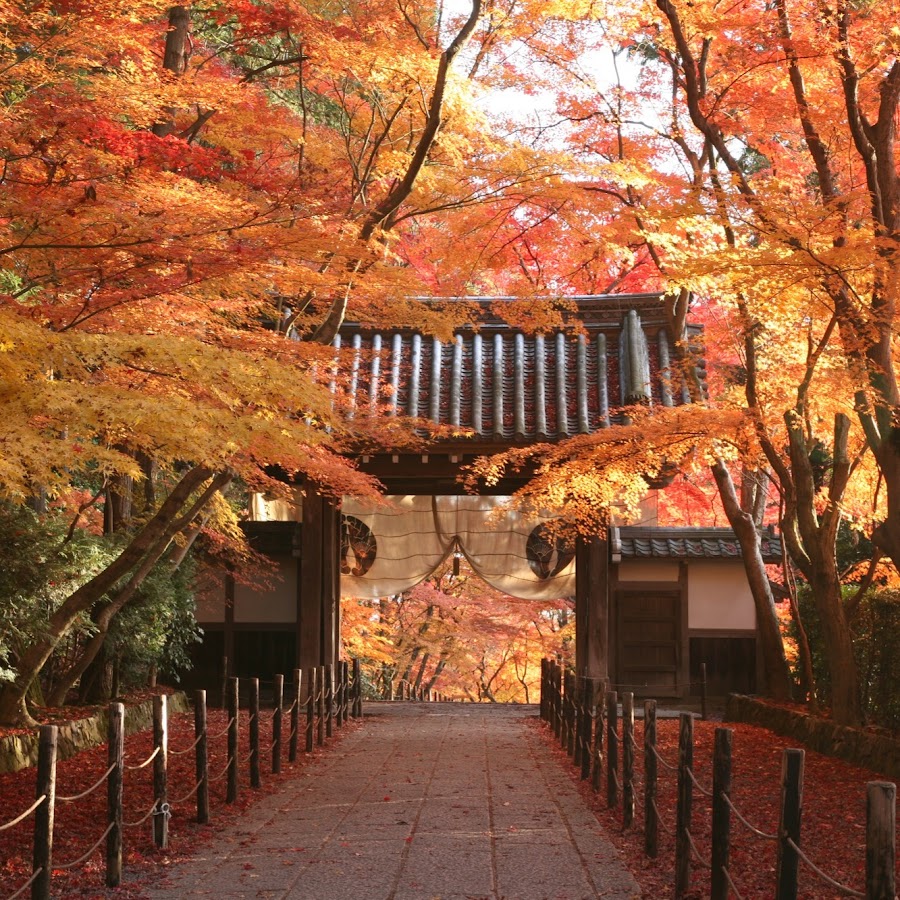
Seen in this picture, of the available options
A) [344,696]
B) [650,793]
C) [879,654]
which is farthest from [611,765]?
[344,696]

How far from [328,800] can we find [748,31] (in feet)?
23.9

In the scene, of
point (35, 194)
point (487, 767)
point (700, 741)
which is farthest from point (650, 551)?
point (35, 194)

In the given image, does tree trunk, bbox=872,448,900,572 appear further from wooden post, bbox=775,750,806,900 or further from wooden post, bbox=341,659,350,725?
wooden post, bbox=341,659,350,725

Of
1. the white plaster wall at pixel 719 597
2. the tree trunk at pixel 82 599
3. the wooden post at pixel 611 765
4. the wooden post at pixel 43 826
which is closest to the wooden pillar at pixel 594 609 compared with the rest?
the white plaster wall at pixel 719 597

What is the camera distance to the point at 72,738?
34.8ft

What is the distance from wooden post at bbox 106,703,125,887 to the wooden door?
38.7ft

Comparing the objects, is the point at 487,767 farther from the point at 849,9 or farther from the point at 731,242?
the point at 849,9

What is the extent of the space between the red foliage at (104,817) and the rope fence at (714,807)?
266 centimetres

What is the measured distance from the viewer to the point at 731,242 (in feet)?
35.2

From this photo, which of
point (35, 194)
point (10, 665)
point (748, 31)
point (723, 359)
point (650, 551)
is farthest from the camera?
point (723, 359)

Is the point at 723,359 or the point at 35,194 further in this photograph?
the point at 723,359

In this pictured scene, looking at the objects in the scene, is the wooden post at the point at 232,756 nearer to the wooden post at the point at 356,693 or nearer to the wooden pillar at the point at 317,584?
the wooden pillar at the point at 317,584

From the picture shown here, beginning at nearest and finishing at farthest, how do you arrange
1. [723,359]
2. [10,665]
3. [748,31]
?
[748,31] < [10,665] < [723,359]

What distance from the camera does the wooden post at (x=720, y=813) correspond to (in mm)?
5043
